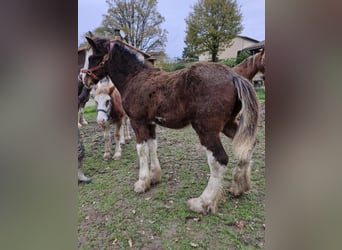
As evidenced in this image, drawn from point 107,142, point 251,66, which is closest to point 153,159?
point 107,142

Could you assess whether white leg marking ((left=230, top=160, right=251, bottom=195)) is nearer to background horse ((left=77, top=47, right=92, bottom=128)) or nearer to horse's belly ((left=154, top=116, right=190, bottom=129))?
horse's belly ((left=154, top=116, right=190, bottom=129))

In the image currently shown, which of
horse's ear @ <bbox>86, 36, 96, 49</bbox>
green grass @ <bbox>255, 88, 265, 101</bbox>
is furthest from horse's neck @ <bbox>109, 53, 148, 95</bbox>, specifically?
green grass @ <bbox>255, 88, 265, 101</bbox>

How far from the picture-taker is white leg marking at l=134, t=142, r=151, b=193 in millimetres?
1119

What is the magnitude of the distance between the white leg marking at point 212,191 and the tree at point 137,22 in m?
0.56

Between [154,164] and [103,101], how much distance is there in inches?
15.9

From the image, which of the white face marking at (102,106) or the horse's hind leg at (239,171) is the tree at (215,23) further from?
the white face marking at (102,106)

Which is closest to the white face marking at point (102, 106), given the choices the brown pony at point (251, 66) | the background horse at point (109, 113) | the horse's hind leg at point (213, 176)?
the background horse at point (109, 113)

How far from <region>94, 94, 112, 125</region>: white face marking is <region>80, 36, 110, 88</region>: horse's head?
8 centimetres

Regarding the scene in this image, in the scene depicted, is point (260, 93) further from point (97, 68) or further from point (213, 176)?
point (97, 68)
